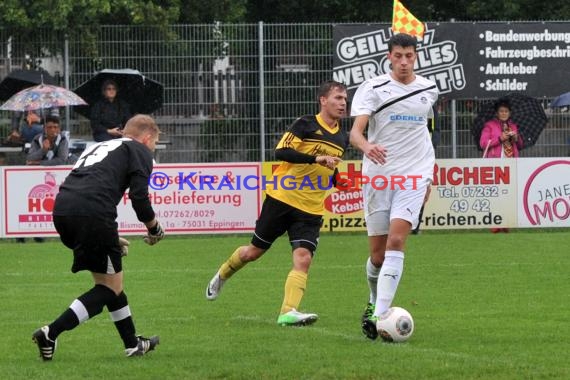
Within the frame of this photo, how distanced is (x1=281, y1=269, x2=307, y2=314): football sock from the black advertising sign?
40.7ft

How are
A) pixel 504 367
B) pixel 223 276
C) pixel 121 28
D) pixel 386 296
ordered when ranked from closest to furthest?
pixel 504 367, pixel 386 296, pixel 223 276, pixel 121 28

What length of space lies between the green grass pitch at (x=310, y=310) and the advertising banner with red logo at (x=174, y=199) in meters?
1.08

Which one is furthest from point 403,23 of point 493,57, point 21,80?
point 21,80

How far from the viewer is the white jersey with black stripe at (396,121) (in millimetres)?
9617

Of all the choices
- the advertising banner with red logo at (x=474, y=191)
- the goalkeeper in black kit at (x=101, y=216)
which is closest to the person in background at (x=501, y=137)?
the advertising banner with red logo at (x=474, y=191)

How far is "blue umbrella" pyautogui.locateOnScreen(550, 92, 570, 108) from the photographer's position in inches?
872

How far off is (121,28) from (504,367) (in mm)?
14875

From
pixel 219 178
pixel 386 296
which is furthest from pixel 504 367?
pixel 219 178

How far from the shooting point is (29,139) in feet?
72.1

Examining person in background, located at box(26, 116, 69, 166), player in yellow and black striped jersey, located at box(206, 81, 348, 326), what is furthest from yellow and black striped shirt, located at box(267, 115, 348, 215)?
person in background, located at box(26, 116, 69, 166)

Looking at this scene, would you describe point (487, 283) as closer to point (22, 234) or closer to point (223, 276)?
point (223, 276)

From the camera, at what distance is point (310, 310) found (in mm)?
11523

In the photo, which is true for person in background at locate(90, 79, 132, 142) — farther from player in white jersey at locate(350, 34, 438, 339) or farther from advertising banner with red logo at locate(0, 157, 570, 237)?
player in white jersey at locate(350, 34, 438, 339)

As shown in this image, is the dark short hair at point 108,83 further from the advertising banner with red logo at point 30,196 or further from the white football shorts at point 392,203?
the white football shorts at point 392,203
